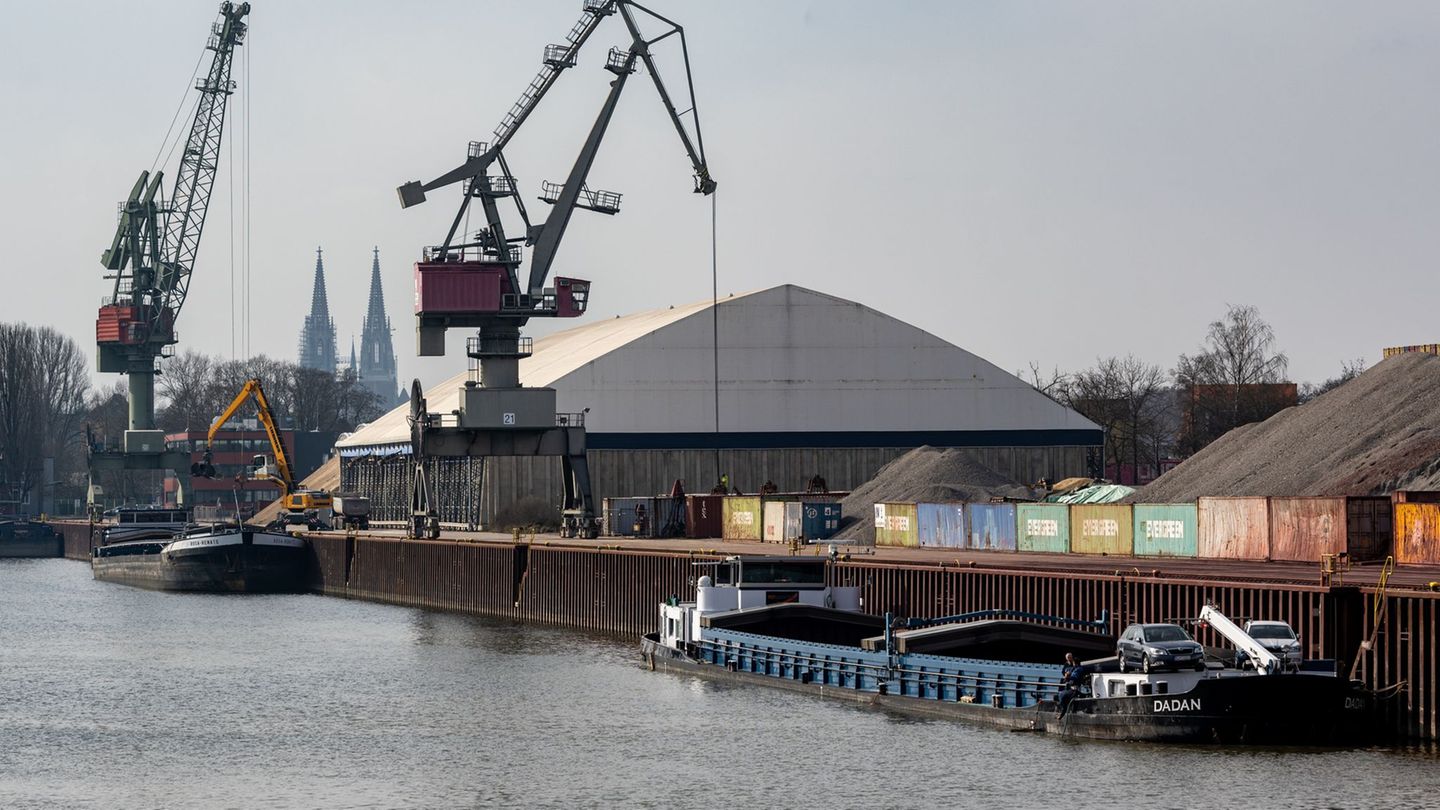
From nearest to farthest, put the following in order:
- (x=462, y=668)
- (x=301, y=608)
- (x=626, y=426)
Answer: (x=462, y=668)
(x=301, y=608)
(x=626, y=426)

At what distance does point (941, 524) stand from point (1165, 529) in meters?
13.7

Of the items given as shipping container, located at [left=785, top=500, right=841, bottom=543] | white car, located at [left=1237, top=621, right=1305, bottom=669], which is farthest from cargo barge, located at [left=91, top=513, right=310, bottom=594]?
white car, located at [left=1237, top=621, right=1305, bottom=669]

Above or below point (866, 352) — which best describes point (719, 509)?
below

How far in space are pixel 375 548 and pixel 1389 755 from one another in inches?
2749

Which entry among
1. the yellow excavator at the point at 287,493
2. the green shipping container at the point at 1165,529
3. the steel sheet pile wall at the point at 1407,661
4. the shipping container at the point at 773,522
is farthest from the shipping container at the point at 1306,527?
the yellow excavator at the point at 287,493

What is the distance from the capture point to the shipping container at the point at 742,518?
297ft

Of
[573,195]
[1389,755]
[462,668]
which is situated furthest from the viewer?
[573,195]

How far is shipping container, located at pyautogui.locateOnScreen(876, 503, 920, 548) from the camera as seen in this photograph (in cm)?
8038

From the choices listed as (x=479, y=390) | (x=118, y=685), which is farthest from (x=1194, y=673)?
(x=479, y=390)

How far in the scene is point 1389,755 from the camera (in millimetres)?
38344

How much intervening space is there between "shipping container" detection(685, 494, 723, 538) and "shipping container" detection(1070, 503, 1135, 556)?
94.2 ft

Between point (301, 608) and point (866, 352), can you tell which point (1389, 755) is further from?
point (866, 352)

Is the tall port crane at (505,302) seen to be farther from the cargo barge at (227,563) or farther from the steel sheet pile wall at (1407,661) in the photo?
the steel sheet pile wall at (1407,661)

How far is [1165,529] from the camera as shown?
66.4 meters
